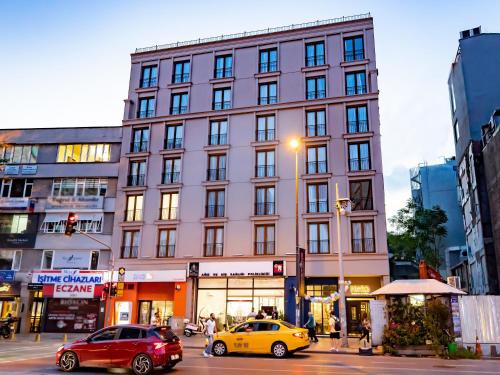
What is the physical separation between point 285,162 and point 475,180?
17497 mm

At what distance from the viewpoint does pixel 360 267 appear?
103ft

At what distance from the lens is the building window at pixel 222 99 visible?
38.8 m

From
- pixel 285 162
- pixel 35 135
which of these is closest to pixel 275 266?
pixel 285 162

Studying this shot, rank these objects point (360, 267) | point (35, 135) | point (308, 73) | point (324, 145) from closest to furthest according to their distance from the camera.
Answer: point (360, 267) < point (324, 145) < point (308, 73) < point (35, 135)

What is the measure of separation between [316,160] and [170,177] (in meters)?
12.9

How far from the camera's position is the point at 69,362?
1443 cm

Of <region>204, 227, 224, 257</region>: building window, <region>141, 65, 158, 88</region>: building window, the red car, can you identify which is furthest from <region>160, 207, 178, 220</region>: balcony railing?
the red car

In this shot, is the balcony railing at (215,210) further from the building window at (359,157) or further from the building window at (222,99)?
the building window at (359,157)

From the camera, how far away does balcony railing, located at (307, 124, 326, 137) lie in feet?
117

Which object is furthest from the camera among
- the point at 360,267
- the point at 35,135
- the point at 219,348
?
the point at 35,135

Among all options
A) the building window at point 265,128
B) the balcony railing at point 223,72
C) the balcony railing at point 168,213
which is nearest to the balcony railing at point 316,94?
the building window at point 265,128

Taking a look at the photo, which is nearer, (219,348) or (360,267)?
(219,348)

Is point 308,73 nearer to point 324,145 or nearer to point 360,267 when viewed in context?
point 324,145

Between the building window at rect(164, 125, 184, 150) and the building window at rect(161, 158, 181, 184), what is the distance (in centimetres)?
131
